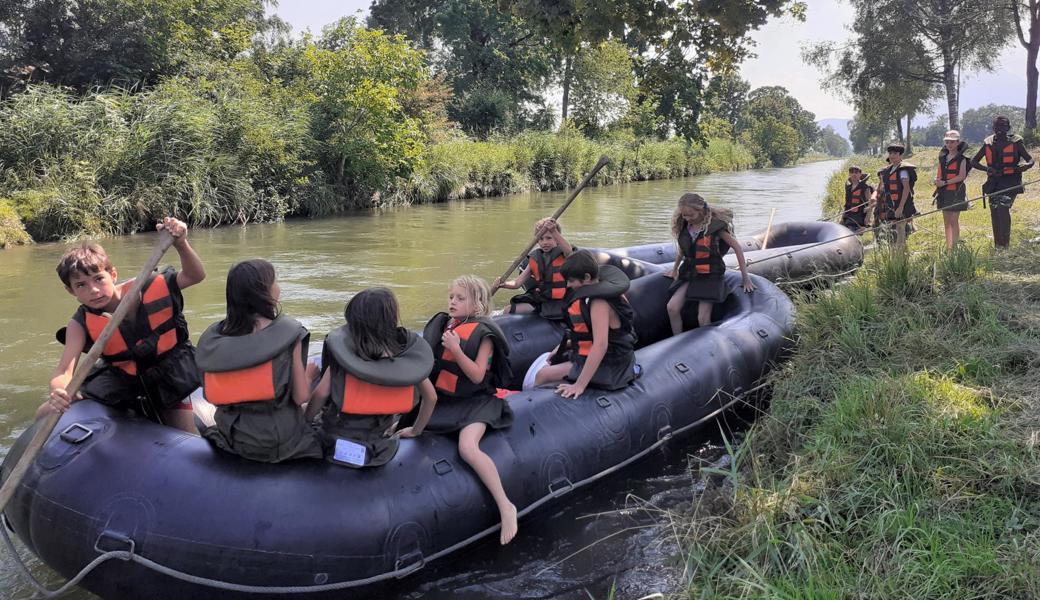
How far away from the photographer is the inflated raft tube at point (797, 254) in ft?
23.2

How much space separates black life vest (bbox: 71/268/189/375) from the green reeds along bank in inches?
88.7

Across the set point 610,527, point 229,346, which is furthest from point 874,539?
point 229,346

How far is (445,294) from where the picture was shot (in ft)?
26.5

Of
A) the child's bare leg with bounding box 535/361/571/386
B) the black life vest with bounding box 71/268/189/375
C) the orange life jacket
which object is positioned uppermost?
the orange life jacket

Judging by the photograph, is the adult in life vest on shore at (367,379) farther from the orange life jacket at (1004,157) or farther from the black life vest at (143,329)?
the orange life jacket at (1004,157)

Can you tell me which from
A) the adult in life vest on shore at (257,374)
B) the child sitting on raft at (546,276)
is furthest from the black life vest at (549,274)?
the adult in life vest on shore at (257,374)

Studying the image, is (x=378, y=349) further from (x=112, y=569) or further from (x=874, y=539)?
(x=874, y=539)

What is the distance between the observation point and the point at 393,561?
8.95 ft

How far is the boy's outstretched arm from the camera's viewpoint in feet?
9.36

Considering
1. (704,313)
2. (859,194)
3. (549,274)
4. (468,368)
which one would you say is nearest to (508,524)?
(468,368)

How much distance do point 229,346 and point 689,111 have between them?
597cm

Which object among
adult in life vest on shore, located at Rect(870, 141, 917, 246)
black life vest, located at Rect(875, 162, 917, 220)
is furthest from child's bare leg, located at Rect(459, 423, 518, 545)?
black life vest, located at Rect(875, 162, 917, 220)

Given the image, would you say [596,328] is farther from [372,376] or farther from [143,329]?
[143,329]

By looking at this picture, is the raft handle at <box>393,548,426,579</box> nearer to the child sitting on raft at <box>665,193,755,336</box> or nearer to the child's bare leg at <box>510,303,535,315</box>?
the child's bare leg at <box>510,303,535,315</box>
